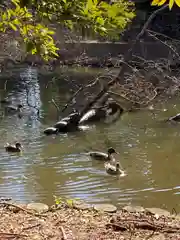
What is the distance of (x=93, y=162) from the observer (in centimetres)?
823

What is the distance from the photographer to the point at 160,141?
10.0m

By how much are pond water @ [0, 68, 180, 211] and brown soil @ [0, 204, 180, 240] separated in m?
1.60

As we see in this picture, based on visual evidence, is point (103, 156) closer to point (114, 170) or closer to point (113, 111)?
point (114, 170)

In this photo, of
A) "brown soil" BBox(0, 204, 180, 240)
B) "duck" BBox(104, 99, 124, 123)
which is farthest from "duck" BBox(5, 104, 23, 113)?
"brown soil" BBox(0, 204, 180, 240)

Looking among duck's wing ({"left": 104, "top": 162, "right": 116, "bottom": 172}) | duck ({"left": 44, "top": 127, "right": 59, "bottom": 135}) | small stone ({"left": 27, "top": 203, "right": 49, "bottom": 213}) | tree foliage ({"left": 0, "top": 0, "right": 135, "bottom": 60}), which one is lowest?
duck ({"left": 44, "top": 127, "right": 59, "bottom": 135})

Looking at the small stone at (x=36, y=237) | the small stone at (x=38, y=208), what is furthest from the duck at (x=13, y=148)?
the small stone at (x=36, y=237)

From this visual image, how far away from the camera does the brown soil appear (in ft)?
12.8

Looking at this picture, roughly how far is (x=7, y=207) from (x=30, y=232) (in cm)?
109

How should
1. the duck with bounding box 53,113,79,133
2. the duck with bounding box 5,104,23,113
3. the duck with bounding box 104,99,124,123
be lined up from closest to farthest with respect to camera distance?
the duck with bounding box 53,113,79,133, the duck with bounding box 104,99,124,123, the duck with bounding box 5,104,23,113

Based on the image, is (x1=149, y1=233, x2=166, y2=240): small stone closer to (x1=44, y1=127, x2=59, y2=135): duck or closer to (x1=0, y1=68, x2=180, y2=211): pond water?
(x1=0, y1=68, x2=180, y2=211): pond water

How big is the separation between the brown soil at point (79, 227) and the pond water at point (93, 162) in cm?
160

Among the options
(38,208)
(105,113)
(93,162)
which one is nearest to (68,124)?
(105,113)

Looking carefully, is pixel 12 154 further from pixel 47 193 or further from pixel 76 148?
pixel 47 193

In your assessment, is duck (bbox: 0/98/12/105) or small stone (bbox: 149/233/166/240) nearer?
small stone (bbox: 149/233/166/240)
